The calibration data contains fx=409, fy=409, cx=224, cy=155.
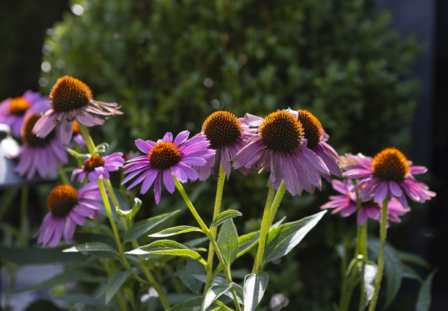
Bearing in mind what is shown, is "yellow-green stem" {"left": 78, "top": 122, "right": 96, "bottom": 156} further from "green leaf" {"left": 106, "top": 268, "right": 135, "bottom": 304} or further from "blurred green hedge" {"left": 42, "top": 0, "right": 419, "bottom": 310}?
"blurred green hedge" {"left": 42, "top": 0, "right": 419, "bottom": 310}

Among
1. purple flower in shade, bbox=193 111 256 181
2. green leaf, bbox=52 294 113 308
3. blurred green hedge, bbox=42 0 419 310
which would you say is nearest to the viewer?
purple flower in shade, bbox=193 111 256 181

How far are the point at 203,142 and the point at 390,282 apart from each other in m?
0.55

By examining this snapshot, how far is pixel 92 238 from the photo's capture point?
81cm

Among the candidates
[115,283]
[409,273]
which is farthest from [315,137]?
[409,273]

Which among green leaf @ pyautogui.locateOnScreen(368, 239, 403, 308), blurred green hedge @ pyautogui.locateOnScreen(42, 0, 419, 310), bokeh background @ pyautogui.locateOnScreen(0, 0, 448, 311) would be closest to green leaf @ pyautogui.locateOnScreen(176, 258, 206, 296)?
green leaf @ pyautogui.locateOnScreen(368, 239, 403, 308)

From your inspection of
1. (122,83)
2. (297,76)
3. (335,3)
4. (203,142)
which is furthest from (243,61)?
(203,142)

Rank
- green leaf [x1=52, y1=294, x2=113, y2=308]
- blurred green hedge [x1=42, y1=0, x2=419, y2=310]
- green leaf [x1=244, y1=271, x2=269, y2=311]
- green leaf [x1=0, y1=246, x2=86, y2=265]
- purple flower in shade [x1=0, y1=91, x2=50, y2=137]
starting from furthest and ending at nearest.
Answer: blurred green hedge [x1=42, y1=0, x2=419, y2=310]
purple flower in shade [x1=0, y1=91, x2=50, y2=137]
green leaf [x1=52, y1=294, x2=113, y2=308]
green leaf [x1=0, y1=246, x2=86, y2=265]
green leaf [x1=244, y1=271, x2=269, y2=311]

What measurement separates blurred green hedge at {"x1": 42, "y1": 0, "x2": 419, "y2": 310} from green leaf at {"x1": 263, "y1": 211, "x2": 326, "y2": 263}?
0.81 meters

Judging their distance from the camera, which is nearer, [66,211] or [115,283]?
[115,283]

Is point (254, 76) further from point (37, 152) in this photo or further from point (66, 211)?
point (66, 211)

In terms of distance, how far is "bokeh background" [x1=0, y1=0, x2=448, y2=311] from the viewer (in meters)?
1.60

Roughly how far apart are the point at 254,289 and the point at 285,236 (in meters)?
0.14

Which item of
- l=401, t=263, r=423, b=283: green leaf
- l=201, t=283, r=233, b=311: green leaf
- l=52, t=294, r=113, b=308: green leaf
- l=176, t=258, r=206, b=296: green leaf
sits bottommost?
l=52, t=294, r=113, b=308: green leaf

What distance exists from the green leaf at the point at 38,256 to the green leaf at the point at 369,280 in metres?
0.60
